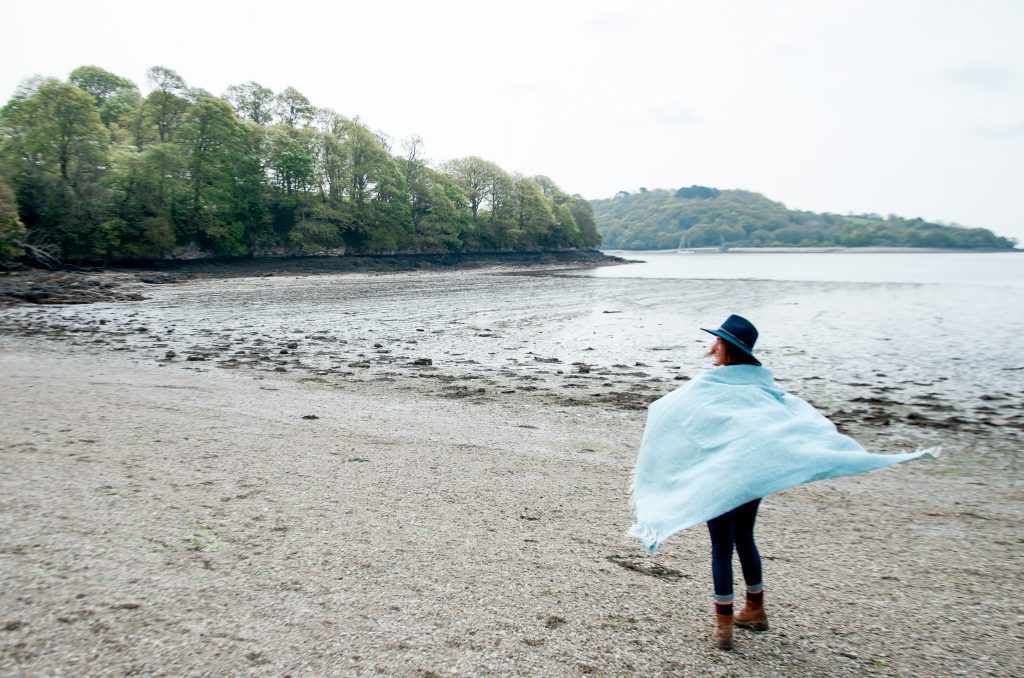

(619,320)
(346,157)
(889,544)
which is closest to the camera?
(889,544)

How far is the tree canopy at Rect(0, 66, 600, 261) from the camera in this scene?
45094 mm

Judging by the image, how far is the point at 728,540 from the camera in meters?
3.92

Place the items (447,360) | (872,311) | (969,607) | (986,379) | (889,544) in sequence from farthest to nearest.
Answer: (872,311)
(447,360)
(986,379)
(889,544)
(969,607)

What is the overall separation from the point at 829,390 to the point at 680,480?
1276 centimetres

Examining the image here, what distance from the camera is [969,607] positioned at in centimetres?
471

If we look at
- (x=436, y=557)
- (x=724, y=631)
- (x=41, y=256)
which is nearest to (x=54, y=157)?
(x=41, y=256)

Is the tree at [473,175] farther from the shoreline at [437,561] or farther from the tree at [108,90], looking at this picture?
the shoreline at [437,561]

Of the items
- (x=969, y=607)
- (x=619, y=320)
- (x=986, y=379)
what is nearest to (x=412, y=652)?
(x=969, y=607)

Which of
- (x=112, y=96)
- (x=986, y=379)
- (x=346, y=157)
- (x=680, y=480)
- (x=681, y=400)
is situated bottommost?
(x=986, y=379)

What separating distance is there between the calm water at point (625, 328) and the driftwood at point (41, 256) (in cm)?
885

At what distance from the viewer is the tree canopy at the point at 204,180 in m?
45.1

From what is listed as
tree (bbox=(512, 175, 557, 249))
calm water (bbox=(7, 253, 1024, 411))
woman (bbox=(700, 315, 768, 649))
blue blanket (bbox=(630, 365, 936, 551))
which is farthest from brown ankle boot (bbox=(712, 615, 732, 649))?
tree (bbox=(512, 175, 557, 249))

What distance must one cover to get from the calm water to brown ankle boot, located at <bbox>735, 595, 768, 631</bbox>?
11.5 meters

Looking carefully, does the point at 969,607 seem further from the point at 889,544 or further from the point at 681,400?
the point at 681,400
